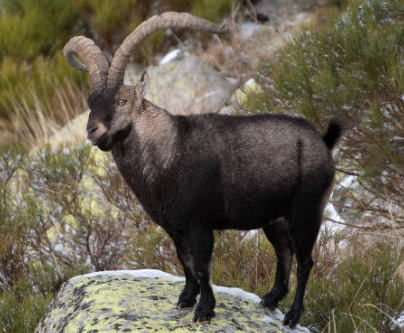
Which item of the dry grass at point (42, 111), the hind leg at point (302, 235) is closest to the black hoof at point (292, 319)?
the hind leg at point (302, 235)

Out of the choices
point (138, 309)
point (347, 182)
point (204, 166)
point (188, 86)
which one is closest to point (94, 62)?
point (204, 166)

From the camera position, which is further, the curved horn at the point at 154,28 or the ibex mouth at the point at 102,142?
the curved horn at the point at 154,28

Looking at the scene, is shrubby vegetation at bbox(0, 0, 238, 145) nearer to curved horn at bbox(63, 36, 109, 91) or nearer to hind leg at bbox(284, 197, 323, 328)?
curved horn at bbox(63, 36, 109, 91)

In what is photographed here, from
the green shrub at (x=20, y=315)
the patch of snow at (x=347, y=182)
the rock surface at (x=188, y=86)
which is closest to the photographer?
the green shrub at (x=20, y=315)

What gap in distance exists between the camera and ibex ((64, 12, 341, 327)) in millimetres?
4164

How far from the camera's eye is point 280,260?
4637mm

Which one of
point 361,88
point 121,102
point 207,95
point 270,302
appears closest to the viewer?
point 121,102

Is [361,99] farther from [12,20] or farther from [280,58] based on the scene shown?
[12,20]

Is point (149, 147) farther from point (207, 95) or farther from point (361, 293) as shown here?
point (207, 95)

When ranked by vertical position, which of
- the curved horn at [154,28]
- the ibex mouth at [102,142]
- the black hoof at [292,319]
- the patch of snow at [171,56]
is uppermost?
the patch of snow at [171,56]

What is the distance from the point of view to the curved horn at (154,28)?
428cm

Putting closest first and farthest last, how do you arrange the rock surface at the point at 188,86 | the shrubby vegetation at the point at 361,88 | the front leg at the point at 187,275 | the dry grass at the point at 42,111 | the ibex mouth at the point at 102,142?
the ibex mouth at the point at 102,142 < the front leg at the point at 187,275 < the shrubby vegetation at the point at 361,88 < the rock surface at the point at 188,86 < the dry grass at the point at 42,111

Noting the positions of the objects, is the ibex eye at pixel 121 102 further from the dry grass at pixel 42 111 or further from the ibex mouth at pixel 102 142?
the dry grass at pixel 42 111

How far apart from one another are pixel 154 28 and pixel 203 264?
57.9 inches
